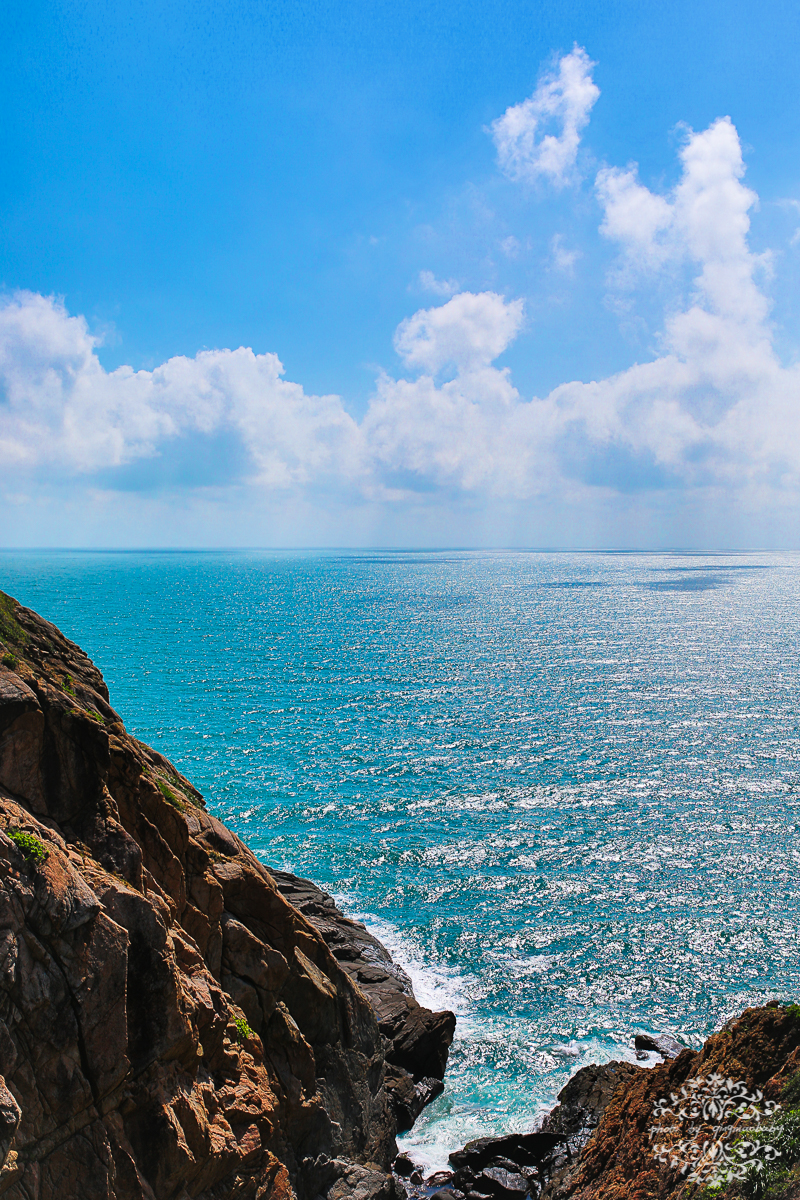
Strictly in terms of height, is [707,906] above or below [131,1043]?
below

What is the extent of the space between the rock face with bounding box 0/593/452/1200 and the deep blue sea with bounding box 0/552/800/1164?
13.6 m

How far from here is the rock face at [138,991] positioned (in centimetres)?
1286

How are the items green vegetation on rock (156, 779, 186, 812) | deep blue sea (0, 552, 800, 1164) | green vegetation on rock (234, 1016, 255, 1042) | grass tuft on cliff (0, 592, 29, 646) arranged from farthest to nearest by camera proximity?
deep blue sea (0, 552, 800, 1164), green vegetation on rock (156, 779, 186, 812), grass tuft on cliff (0, 592, 29, 646), green vegetation on rock (234, 1016, 255, 1042)

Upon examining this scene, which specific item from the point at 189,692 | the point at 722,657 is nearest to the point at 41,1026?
the point at 189,692

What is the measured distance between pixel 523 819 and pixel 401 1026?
1117 inches

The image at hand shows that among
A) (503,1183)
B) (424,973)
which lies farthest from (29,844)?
(424,973)

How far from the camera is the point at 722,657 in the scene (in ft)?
418

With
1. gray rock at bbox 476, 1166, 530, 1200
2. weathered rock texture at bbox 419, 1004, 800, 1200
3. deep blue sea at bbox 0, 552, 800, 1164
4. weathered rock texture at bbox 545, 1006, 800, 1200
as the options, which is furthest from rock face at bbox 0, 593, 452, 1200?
deep blue sea at bbox 0, 552, 800, 1164

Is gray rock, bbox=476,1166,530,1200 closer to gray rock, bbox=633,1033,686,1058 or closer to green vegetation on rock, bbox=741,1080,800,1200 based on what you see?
gray rock, bbox=633,1033,686,1058

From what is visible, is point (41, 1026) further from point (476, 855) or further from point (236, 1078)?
point (476, 855)

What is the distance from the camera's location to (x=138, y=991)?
47.8 ft

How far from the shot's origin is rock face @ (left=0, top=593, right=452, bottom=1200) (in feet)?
42.2

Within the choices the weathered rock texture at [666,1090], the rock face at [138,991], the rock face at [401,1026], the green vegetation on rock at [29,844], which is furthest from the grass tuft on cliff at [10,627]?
the weathered rock texture at [666,1090]

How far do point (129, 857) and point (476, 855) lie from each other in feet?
137
